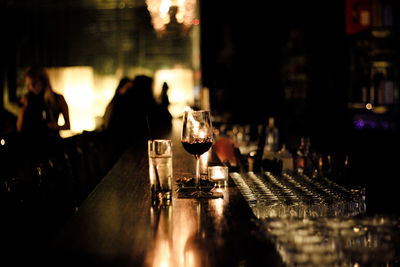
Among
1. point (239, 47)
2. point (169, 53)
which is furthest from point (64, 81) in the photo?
point (239, 47)

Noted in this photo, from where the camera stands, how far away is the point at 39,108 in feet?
17.3

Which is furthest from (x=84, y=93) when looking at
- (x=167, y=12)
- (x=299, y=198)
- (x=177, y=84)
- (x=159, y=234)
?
(x=159, y=234)

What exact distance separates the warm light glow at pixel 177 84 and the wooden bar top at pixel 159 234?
451 inches

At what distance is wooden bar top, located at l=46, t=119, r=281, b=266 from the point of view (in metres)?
1.04

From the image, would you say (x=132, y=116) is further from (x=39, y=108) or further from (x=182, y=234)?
(x=182, y=234)

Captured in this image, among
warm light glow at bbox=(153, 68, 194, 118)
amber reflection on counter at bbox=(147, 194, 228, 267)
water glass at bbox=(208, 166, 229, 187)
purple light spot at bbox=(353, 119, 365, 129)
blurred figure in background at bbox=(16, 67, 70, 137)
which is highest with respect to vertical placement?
warm light glow at bbox=(153, 68, 194, 118)

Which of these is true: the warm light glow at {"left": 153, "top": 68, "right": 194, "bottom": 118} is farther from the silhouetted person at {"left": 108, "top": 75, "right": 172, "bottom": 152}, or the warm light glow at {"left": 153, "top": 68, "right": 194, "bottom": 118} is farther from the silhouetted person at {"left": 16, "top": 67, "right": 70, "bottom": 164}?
the silhouetted person at {"left": 16, "top": 67, "right": 70, "bottom": 164}

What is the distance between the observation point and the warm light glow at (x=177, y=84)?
Answer: 13.1m

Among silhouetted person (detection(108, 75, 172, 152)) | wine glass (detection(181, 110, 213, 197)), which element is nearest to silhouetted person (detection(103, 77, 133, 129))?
silhouetted person (detection(108, 75, 172, 152))

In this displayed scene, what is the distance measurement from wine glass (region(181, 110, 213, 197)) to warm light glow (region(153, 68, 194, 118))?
11.3 m

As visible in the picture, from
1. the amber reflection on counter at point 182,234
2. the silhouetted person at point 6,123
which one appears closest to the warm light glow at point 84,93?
the silhouetted person at point 6,123

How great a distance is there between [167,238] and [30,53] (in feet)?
35.5

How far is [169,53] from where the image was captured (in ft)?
42.9

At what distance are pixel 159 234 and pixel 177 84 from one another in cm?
1208
